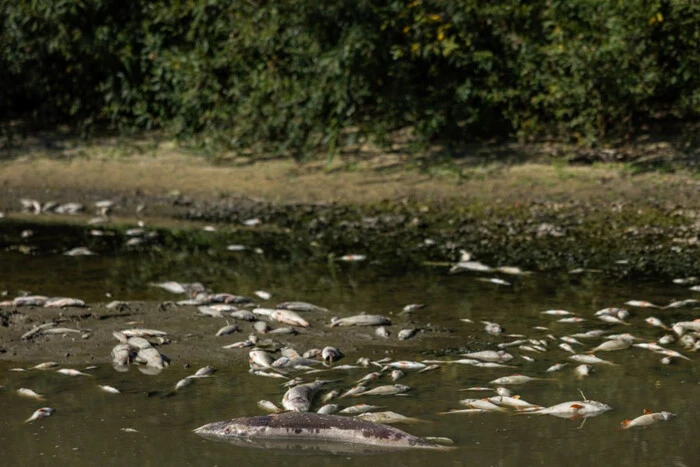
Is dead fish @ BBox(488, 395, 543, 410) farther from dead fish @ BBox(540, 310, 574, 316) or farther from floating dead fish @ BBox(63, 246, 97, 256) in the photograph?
floating dead fish @ BBox(63, 246, 97, 256)

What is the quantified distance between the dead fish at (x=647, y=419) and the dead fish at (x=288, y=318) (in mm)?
2349

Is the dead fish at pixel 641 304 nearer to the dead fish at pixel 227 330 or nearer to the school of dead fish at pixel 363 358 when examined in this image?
the school of dead fish at pixel 363 358

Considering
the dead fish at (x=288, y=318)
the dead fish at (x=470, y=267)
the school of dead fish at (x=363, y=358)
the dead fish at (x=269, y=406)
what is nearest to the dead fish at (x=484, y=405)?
the school of dead fish at (x=363, y=358)

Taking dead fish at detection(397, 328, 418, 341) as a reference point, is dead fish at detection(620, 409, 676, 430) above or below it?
above

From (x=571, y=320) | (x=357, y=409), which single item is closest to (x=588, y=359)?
(x=571, y=320)

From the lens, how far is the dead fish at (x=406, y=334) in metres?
6.77

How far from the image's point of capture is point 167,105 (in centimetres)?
1383

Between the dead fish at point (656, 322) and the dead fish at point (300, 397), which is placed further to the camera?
the dead fish at point (656, 322)

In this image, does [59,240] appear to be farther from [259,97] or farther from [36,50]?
[36,50]

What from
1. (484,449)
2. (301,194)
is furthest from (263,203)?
(484,449)

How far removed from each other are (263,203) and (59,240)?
229cm

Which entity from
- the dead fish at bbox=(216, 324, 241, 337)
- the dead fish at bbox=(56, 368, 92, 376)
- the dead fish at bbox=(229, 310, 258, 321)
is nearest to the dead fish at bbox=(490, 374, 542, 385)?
the dead fish at bbox=(216, 324, 241, 337)

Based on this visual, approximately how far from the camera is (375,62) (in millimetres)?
12211

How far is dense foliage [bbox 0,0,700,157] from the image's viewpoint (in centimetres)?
1169
